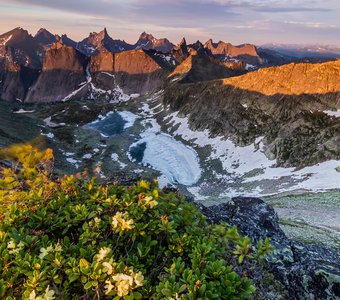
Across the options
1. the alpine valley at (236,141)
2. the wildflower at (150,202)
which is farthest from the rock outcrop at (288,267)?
the alpine valley at (236,141)

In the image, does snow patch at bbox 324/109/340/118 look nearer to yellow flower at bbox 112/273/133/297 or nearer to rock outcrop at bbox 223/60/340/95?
rock outcrop at bbox 223/60/340/95

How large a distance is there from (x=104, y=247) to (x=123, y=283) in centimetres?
78

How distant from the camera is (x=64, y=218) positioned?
589cm

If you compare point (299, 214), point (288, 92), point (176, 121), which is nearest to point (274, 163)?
point (288, 92)

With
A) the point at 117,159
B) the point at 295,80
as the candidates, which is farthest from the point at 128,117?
the point at 295,80

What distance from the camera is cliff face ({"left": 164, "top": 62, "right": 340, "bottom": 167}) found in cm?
7031

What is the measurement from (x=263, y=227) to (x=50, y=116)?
146 meters

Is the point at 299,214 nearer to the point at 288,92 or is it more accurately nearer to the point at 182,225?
the point at 182,225

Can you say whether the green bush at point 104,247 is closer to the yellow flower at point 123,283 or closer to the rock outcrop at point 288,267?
the yellow flower at point 123,283

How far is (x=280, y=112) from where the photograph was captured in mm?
85562

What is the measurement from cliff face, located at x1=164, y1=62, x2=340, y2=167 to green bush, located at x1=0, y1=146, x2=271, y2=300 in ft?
213

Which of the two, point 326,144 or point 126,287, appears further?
point 326,144

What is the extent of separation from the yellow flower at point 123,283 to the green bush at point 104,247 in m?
0.01

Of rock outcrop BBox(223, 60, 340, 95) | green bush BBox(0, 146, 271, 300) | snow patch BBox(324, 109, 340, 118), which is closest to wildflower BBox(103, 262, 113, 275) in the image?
green bush BBox(0, 146, 271, 300)
